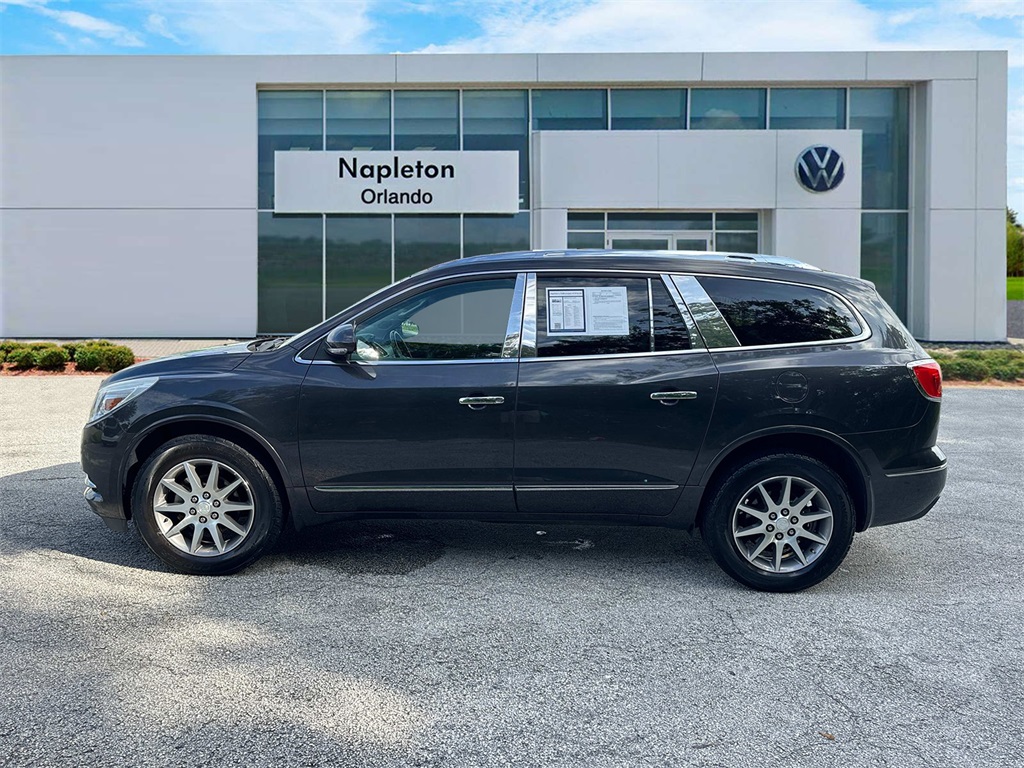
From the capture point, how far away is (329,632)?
4.17 meters

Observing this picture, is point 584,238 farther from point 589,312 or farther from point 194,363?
point 194,363

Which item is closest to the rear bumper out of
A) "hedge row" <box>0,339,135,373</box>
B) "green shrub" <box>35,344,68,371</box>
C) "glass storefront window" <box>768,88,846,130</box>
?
"hedge row" <box>0,339,135,373</box>

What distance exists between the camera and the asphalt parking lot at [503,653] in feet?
10.4

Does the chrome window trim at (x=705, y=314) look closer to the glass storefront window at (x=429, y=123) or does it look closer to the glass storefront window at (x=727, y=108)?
the glass storefront window at (x=429, y=123)

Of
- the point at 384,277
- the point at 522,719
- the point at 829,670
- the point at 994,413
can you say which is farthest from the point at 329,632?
the point at 384,277

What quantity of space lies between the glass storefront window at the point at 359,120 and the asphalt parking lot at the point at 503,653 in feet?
56.9

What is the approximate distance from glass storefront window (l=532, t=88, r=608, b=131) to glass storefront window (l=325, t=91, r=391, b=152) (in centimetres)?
364

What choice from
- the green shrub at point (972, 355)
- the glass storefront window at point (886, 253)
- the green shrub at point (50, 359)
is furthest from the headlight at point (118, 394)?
the glass storefront window at point (886, 253)

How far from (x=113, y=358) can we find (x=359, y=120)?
892 cm

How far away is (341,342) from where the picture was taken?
16.0 ft

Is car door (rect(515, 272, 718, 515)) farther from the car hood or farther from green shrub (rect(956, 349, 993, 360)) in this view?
green shrub (rect(956, 349, 993, 360))

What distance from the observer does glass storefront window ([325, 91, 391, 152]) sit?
22.1 meters

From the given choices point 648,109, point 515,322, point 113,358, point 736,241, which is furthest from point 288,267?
point 515,322

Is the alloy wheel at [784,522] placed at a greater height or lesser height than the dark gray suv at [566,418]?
lesser
